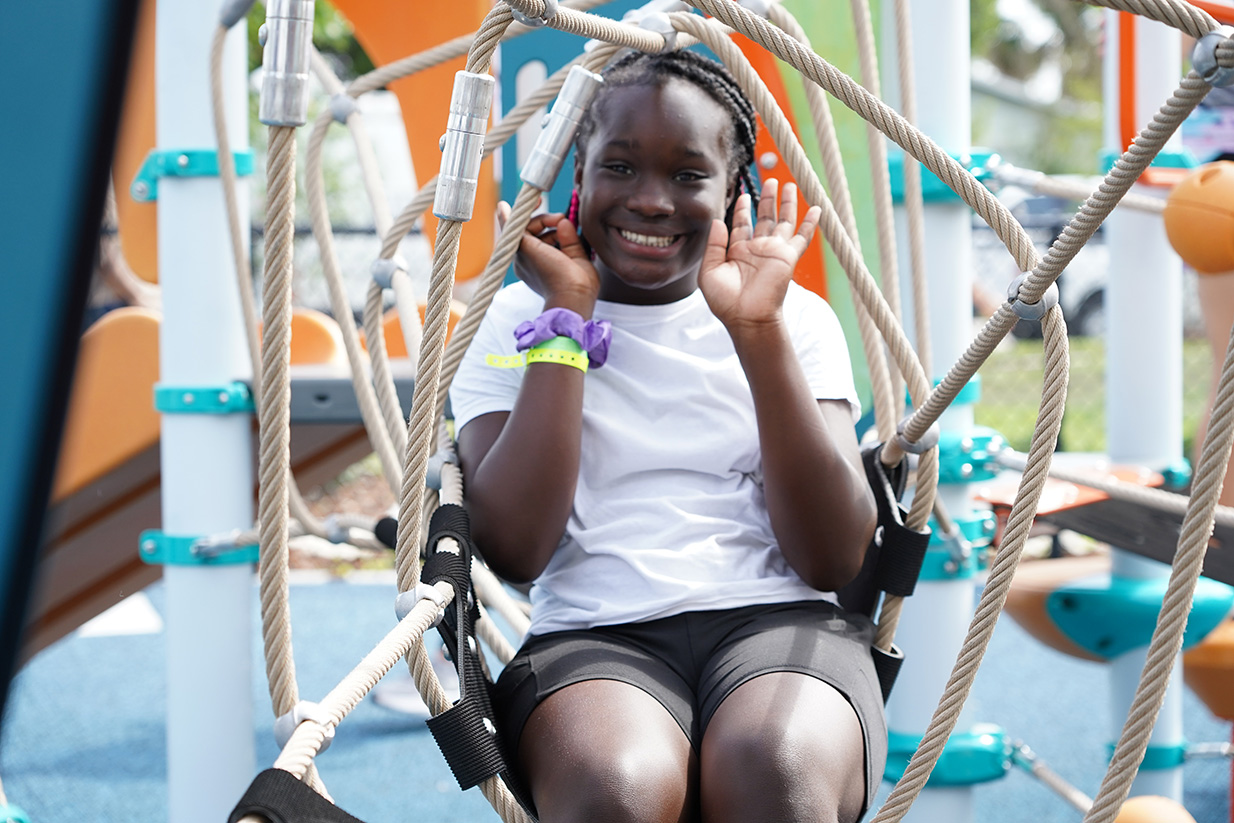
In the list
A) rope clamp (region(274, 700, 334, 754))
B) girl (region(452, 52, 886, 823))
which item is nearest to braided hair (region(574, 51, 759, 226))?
girl (region(452, 52, 886, 823))

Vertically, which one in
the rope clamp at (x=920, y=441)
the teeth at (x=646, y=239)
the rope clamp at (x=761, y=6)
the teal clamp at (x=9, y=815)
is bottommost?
the teal clamp at (x=9, y=815)

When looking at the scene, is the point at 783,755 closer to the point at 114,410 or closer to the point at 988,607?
the point at 988,607

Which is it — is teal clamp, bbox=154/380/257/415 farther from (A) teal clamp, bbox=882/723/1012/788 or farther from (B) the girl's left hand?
(A) teal clamp, bbox=882/723/1012/788

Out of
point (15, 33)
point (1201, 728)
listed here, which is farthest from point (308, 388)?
point (1201, 728)

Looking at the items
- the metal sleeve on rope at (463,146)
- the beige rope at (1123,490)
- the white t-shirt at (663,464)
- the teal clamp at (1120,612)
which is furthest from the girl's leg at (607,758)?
the teal clamp at (1120,612)

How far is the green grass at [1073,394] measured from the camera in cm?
745

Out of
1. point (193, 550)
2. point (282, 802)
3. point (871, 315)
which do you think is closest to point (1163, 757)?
point (871, 315)

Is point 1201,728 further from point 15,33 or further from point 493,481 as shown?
point 15,33

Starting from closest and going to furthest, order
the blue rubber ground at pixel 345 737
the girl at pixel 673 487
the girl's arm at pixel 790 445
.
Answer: the girl at pixel 673 487 → the girl's arm at pixel 790 445 → the blue rubber ground at pixel 345 737

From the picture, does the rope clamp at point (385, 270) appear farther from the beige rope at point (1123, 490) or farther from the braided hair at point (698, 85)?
the beige rope at point (1123, 490)

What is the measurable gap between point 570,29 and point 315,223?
2.80 ft

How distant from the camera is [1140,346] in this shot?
225cm

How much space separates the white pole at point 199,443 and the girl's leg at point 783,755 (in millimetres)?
955

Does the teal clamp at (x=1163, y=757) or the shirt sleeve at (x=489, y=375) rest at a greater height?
the shirt sleeve at (x=489, y=375)
